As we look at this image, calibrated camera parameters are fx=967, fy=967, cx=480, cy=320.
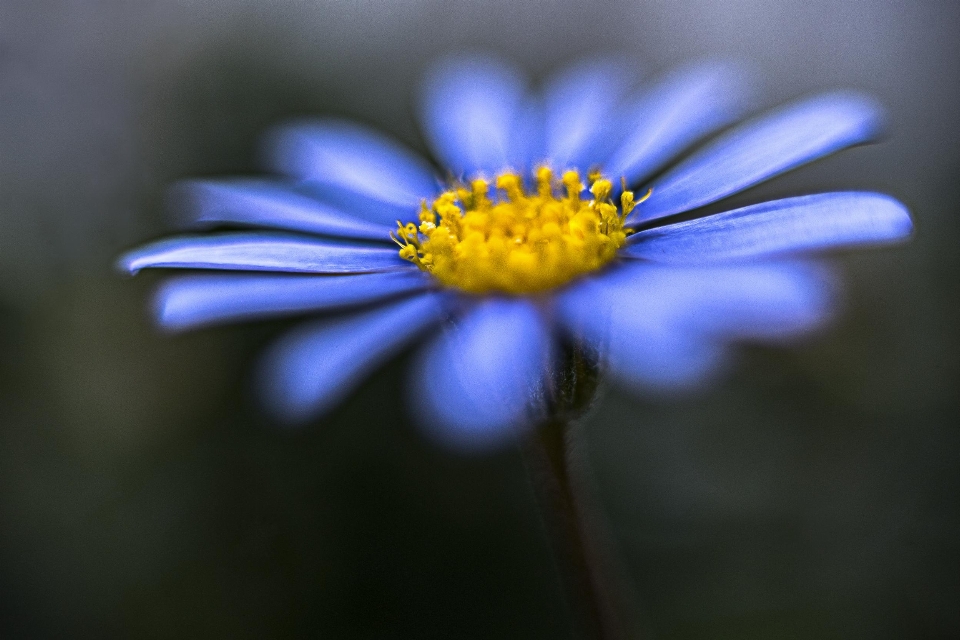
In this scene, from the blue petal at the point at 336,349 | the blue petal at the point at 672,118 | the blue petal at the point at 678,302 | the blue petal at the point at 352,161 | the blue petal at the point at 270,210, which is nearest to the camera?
the blue petal at the point at 678,302

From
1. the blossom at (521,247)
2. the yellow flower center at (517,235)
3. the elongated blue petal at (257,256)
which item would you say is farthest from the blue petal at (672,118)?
the elongated blue petal at (257,256)

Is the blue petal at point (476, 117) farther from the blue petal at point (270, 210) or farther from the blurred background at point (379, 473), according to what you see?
the blurred background at point (379, 473)

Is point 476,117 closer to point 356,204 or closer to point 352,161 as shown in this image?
point 352,161

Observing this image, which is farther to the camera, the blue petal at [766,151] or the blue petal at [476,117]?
the blue petal at [476,117]

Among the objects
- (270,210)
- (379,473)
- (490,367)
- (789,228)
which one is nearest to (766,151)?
(789,228)

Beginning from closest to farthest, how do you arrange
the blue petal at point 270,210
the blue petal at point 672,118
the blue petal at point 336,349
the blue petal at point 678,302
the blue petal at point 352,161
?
1. the blue petal at point 678,302
2. the blue petal at point 336,349
3. the blue petal at point 270,210
4. the blue petal at point 672,118
5. the blue petal at point 352,161

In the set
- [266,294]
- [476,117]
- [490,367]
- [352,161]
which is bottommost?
[490,367]

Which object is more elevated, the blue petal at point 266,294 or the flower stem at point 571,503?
the blue petal at point 266,294

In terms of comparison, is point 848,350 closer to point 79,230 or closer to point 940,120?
point 940,120
